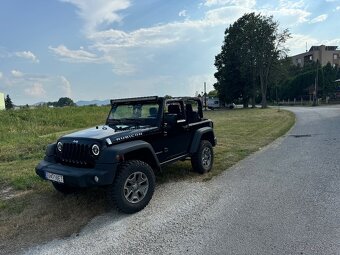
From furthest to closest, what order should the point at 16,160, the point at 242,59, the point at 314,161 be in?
the point at 242,59
the point at 16,160
the point at 314,161

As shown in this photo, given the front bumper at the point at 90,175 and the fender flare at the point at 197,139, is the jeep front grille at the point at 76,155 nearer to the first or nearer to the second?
the front bumper at the point at 90,175

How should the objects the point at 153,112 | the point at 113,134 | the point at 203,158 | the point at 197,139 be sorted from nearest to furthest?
the point at 113,134 → the point at 153,112 → the point at 197,139 → the point at 203,158

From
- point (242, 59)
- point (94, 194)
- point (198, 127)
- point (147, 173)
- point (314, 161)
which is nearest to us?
point (147, 173)

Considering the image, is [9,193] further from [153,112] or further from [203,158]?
[203,158]

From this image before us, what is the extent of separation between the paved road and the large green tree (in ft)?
141

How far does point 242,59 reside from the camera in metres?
48.3

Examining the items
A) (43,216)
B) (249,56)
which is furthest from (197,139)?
(249,56)

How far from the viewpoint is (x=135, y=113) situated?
21.3ft

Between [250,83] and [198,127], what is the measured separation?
147 feet

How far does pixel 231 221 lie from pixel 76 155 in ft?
8.53

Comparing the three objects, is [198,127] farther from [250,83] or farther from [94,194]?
[250,83]

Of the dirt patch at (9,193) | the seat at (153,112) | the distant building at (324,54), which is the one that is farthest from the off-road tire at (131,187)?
the distant building at (324,54)

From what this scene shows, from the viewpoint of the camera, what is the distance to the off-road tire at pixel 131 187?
16.1 ft

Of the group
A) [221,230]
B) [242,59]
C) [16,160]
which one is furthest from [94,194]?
[242,59]
